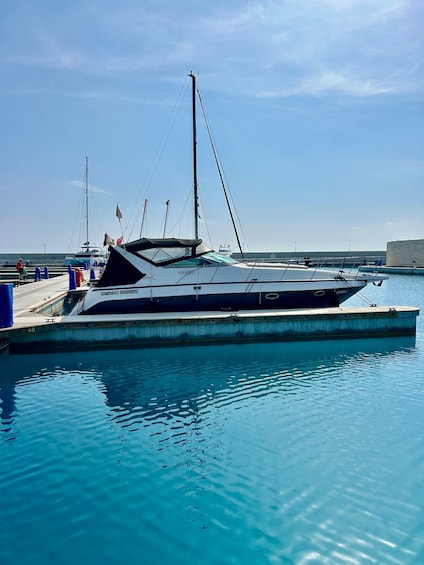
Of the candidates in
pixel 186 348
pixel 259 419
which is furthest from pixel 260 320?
pixel 259 419

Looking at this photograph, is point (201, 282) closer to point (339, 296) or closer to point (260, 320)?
point (260, 320)

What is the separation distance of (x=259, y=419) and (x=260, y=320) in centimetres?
664

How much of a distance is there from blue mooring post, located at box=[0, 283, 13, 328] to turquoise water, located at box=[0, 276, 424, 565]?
8.14ft

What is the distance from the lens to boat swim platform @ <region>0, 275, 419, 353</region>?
44.5 feet

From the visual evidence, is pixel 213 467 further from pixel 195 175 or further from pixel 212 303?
pixel 195 175

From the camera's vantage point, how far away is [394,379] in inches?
414

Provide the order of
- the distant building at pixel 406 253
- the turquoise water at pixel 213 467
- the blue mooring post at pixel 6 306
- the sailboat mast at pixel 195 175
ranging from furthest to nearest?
the distant building at pixel 406 253 → the sailboat mast at pixel 195 175 → the blue mooring post at pixel 6 306 → the turquoise water at pixel 213 467

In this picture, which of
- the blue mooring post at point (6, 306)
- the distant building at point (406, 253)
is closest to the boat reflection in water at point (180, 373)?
the blue mooring post at point (6, 306)

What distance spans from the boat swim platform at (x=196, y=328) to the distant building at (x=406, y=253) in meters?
48.0

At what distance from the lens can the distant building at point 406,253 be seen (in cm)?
5779

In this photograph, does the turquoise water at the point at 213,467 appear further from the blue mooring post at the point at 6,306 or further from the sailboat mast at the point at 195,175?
the sailboat mast at the point at 195,175

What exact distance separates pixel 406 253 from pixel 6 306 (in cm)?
5876

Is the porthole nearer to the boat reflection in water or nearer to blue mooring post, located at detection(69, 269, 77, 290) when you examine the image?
the boat reflection in water

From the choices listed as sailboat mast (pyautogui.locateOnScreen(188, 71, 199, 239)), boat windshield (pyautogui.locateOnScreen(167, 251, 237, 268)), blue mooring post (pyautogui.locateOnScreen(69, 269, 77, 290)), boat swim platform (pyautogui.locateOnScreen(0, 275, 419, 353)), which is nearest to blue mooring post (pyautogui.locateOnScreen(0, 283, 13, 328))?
boat swim platform (pyautogui.locateOnScreen(0, 275, 419, 353))
